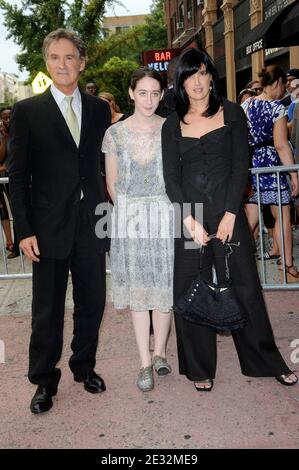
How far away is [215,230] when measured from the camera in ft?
11.1

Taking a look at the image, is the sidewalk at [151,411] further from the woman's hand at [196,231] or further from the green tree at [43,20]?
the green tree at [43,20]

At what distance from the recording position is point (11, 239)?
8.30 meters

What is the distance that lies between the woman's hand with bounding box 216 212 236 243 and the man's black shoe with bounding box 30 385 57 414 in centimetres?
149

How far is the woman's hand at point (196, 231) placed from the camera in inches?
130

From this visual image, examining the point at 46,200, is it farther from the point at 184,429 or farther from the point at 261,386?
the point at 261,386

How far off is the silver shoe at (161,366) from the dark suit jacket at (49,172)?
1103 mm

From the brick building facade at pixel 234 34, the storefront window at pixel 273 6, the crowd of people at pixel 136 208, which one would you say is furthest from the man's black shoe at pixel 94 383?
the storefront window at pixel 273 6

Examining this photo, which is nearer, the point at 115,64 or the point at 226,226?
the point at 226,226

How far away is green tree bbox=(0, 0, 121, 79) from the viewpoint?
24.7 metres

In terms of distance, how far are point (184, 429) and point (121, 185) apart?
5.01 feet

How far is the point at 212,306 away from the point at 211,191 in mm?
705

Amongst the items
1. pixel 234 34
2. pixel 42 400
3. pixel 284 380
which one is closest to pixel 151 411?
pixel 42 400

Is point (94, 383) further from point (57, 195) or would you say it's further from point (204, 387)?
point (57, 195)
